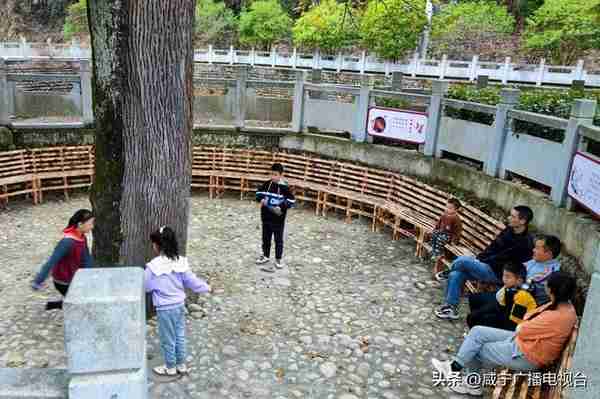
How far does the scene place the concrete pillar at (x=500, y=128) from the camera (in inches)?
310

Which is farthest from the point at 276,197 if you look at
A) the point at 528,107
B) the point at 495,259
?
the point at 528,107

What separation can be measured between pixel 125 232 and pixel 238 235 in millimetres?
3389

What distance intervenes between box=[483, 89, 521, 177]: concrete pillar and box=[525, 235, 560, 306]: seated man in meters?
2.99

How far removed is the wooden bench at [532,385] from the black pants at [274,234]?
3772mm

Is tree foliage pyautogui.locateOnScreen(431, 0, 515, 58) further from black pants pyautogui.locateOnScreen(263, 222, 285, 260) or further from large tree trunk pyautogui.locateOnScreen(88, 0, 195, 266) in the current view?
large tree trunk pyautogui.locateOnScreen(88, 0, 195, 266)

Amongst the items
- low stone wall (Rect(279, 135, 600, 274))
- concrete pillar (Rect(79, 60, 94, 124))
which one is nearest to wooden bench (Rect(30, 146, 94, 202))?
concrete pillar (Rect(79, 60, 94, 124))

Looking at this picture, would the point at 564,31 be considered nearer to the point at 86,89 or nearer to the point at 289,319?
the point at 86,89

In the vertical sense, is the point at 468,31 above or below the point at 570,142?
above

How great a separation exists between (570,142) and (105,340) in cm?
598

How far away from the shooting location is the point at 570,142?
6328 mm

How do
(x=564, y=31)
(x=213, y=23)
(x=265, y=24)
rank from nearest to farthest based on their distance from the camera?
(x=564, y=31) → (x=265, y=24) → (x=213, y=23)

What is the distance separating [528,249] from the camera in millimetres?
5969

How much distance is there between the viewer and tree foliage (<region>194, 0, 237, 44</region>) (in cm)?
4359

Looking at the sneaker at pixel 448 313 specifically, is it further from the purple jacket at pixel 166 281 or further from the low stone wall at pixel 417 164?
the purple jacket at pixel 166 281
